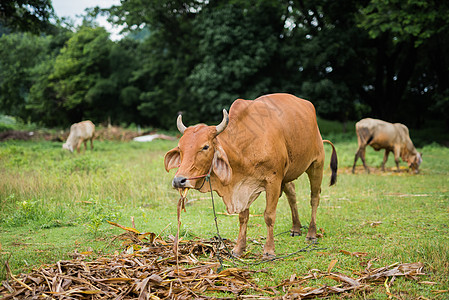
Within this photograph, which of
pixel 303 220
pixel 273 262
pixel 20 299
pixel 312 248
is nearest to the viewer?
pixel 20 299

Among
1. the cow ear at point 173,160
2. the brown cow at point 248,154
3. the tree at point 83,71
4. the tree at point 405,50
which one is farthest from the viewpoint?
the tree at point 83,71

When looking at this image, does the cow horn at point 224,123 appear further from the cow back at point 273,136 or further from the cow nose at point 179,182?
the cow nose at point 179,182

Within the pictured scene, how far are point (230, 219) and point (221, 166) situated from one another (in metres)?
2.78

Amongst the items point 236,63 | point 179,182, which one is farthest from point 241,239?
point 236,63

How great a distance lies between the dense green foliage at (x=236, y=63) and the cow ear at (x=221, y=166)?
1484 cm

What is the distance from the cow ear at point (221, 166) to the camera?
4.51 meters

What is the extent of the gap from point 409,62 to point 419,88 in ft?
35.3

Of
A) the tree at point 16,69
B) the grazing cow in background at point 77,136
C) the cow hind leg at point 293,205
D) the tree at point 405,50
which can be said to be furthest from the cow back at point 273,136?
the tree at point 16,69

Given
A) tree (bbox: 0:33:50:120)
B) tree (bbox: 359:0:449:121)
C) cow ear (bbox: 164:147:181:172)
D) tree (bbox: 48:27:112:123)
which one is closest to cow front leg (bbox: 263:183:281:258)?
cow ear (bbox: 164:147:181:172)

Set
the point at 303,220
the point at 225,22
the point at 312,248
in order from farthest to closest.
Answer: the point at 225,22 → the point at 303,220 → the point at 312,248

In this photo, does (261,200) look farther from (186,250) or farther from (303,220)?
(186,250)

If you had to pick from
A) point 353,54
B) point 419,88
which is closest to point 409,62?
point 353,54

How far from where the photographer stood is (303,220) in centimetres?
711

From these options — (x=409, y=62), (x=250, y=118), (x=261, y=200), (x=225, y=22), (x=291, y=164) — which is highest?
(x=225, y=22)
